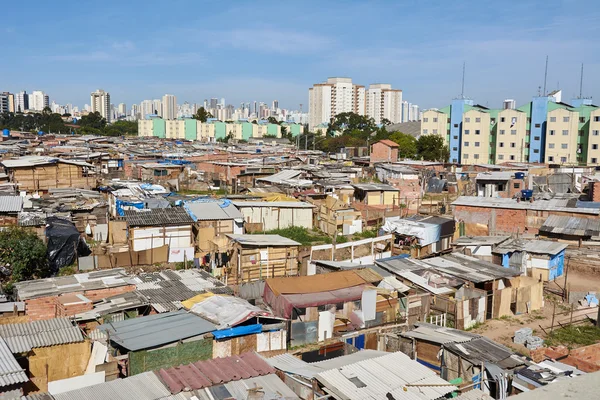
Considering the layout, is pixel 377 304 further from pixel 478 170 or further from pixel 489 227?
pixel 478 170

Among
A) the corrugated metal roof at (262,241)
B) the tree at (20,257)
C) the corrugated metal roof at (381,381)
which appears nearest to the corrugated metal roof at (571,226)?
the corrugated metal roof at (262,241)

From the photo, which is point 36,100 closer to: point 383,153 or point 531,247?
point 383,153

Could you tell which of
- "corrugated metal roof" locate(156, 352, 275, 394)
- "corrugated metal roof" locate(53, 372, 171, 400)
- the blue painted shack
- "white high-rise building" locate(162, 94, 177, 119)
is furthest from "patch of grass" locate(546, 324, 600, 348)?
"white high-rise building" locate(162, 94, 177, 119)

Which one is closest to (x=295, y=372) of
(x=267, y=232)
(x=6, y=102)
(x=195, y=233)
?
(x=195, y=233)

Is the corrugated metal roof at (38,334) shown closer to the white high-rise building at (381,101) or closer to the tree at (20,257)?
the tree at (20,257)

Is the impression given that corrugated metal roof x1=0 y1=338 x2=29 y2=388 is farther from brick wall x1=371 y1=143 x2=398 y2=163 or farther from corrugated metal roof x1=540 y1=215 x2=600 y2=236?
brick wall x1=371 y1=143 x2=398 y2=163

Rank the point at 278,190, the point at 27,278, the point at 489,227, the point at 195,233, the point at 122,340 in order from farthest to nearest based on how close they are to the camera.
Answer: the point at 278,190, the point at 489,227, the point at 195,233, the point at 27,278, the point at 122,340

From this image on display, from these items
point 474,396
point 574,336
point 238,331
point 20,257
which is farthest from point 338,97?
point 474,396
